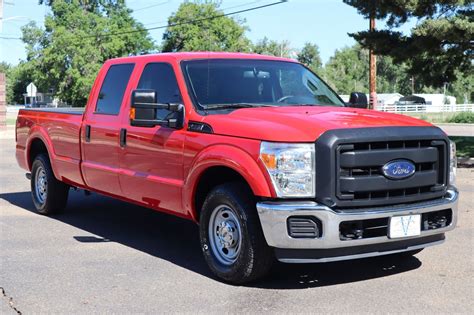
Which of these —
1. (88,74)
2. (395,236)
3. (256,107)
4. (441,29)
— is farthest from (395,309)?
(88,74)

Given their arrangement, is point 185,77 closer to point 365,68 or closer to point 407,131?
point 407,131

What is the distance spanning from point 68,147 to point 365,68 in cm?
11885

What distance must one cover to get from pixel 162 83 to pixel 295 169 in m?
2.14

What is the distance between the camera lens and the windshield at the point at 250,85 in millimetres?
5859

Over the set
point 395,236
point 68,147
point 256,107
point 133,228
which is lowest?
point 133,228

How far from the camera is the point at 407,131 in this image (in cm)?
500

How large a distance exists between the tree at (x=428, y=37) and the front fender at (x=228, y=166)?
1120 centimetres

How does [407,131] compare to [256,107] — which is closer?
[407,131]

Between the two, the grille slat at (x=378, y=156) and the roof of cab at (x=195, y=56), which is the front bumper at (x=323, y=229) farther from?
A: the roof of cab at (x=195, y=56)

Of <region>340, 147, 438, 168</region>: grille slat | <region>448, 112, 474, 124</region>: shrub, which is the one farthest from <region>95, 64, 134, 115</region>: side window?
<region>448, 112, 474, 124</region>: shrub

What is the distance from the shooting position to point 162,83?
6215mm

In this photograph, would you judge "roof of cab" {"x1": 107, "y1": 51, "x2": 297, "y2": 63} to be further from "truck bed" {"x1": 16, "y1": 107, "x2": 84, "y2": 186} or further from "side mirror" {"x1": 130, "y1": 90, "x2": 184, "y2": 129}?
"truck bed" {"x1": 16, "y1": 107, "x2": 84, "y2": 186}

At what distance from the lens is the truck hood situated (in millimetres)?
4758

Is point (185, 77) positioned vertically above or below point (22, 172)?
above
